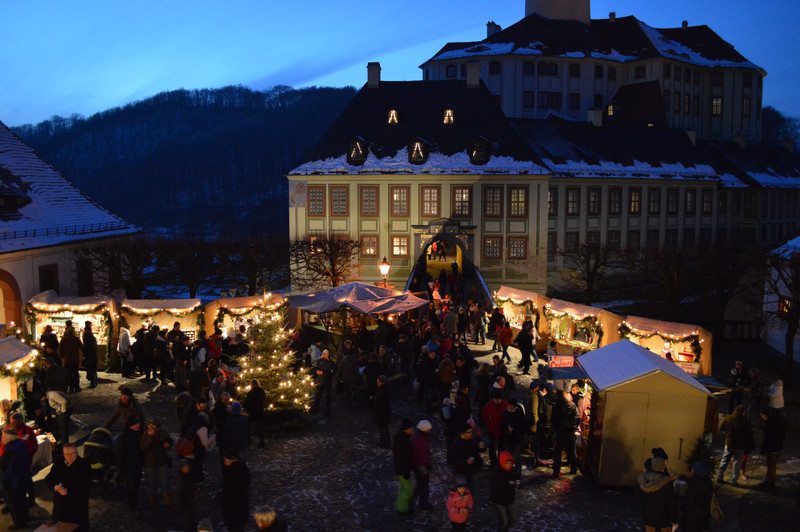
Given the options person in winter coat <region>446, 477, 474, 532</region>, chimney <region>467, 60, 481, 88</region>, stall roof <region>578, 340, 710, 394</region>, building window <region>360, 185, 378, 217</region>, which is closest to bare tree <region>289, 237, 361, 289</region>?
building window <region>360, 185, 378, 217</region>

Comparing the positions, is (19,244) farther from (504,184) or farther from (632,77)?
(632,77)

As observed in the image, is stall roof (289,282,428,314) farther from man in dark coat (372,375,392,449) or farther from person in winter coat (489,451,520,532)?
person in winter coat (489,451,520,532)

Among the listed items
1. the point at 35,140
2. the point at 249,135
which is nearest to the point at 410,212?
the point at 249,135

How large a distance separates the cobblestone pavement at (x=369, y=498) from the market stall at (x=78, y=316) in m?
6.16

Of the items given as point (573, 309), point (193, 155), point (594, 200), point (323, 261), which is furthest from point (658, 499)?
point (193, 155)

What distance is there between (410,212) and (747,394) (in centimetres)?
2266

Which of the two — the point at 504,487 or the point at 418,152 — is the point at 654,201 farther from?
the point at 504,487

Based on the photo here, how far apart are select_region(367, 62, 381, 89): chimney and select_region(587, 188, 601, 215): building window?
15.3 metres

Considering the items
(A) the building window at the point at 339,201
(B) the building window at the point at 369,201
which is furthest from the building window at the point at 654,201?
(A) the building window at the point at 339,201

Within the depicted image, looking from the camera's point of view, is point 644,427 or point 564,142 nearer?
point 644,427

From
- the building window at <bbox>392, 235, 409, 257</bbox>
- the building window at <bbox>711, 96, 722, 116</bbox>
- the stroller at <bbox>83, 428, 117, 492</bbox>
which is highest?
the building window at <bbox>711, 96, 722, 116</bbox>

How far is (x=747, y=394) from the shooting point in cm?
1703

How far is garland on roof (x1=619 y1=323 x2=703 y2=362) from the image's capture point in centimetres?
1769

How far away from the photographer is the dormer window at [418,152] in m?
37.2
